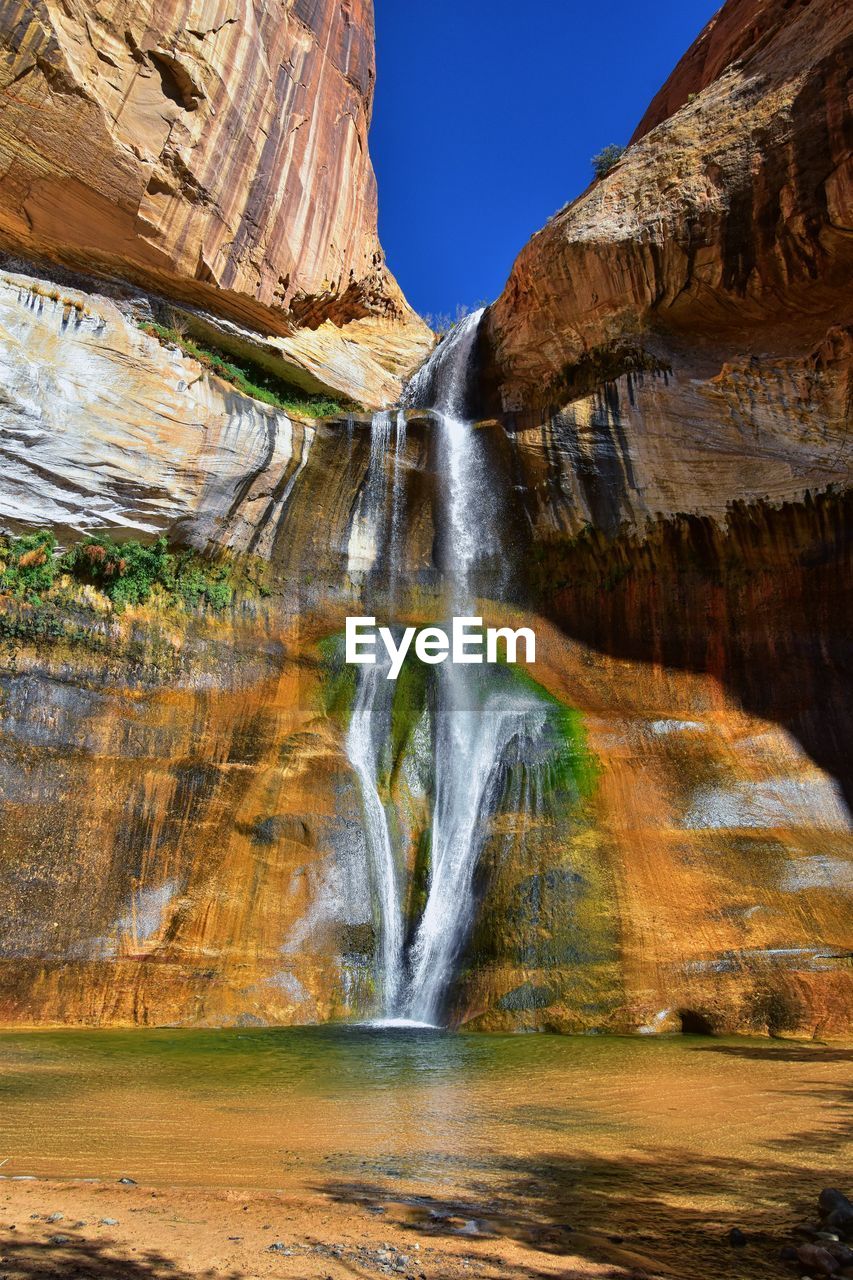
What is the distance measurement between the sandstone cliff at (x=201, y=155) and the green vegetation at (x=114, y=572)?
5.89m

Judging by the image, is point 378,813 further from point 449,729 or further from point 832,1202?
point 832,1202

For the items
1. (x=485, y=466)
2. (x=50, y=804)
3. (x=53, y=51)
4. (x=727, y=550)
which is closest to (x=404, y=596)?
(x=485, y=466)

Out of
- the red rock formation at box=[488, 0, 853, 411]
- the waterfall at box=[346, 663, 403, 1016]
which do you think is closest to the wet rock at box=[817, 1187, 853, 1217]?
the waterfall at box=[346, 663, 403, 1016]

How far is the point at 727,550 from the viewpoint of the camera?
1711 cm

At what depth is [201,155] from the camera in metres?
16.7

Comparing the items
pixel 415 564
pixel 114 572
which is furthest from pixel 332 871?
pixel 415 564

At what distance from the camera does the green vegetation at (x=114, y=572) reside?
47.7 ft

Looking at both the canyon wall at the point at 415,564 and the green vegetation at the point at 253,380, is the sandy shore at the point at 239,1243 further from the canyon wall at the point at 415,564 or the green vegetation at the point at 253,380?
the green vegetation at the point at 253,380

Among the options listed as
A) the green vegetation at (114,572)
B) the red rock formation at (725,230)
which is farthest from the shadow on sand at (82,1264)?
the red rock formation at (725,230)

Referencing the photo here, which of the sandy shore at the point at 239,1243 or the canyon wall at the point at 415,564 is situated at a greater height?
the canyon wall at the point at 415,564

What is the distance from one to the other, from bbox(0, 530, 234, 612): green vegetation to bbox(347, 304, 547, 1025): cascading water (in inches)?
137

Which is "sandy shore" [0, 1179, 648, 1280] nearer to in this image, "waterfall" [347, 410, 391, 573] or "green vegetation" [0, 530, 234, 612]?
"green vegetation" [0, 530, 234, 612]

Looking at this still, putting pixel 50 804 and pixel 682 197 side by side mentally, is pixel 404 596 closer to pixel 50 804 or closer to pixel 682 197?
Answer: pixel 50 804

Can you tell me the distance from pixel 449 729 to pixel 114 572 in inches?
269
